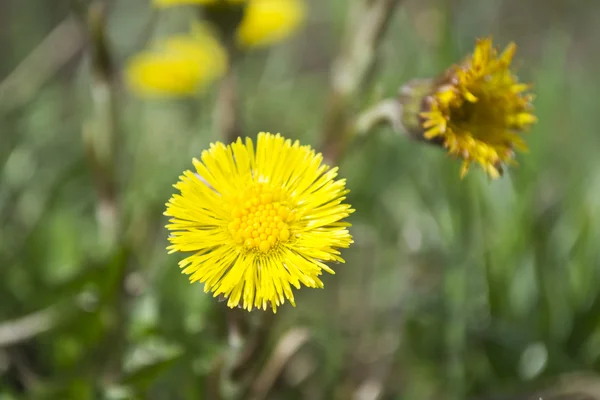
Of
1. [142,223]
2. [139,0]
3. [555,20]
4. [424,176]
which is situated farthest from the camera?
[555,20]

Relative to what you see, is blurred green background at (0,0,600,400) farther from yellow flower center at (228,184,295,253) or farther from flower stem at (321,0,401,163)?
yellow flower center at (228,184,295,253)

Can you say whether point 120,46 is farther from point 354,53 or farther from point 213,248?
point 213,248

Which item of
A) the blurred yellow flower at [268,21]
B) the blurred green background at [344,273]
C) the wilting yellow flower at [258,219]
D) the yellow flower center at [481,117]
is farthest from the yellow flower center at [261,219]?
the blurred yellow flower at [268,21]

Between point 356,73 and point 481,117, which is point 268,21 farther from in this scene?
point 481,117

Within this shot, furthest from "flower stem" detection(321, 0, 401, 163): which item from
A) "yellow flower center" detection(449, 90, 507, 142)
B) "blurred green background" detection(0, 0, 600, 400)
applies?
"yellow flower center" detection(449, 90, 507, 142)

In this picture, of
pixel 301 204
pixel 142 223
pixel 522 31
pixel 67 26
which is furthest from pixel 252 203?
pixel 522 31
